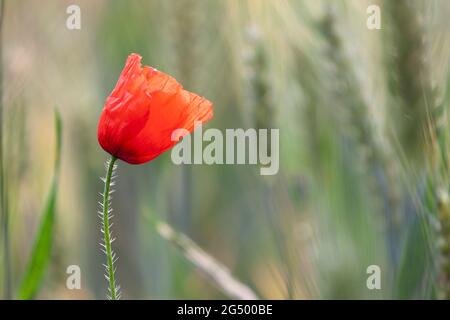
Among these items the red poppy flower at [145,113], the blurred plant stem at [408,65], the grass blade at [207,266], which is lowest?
the grass blade at [207,266]

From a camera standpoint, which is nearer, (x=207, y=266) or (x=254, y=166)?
(x=207, y=266)

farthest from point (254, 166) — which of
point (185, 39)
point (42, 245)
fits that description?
point (42, 245)

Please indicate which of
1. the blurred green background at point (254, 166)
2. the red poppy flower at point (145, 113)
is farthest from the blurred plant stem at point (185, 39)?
the red poppy flower at point (145, 113)

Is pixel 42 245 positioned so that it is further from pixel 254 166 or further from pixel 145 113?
pixel 254 166

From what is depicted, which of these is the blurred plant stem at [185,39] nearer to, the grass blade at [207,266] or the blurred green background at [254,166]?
the blurred green background at [254,166]

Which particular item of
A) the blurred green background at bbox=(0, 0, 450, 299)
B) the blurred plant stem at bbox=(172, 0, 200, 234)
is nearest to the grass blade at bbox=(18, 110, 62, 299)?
the blurred green background at bbox=(0, 0, 450, 299)
